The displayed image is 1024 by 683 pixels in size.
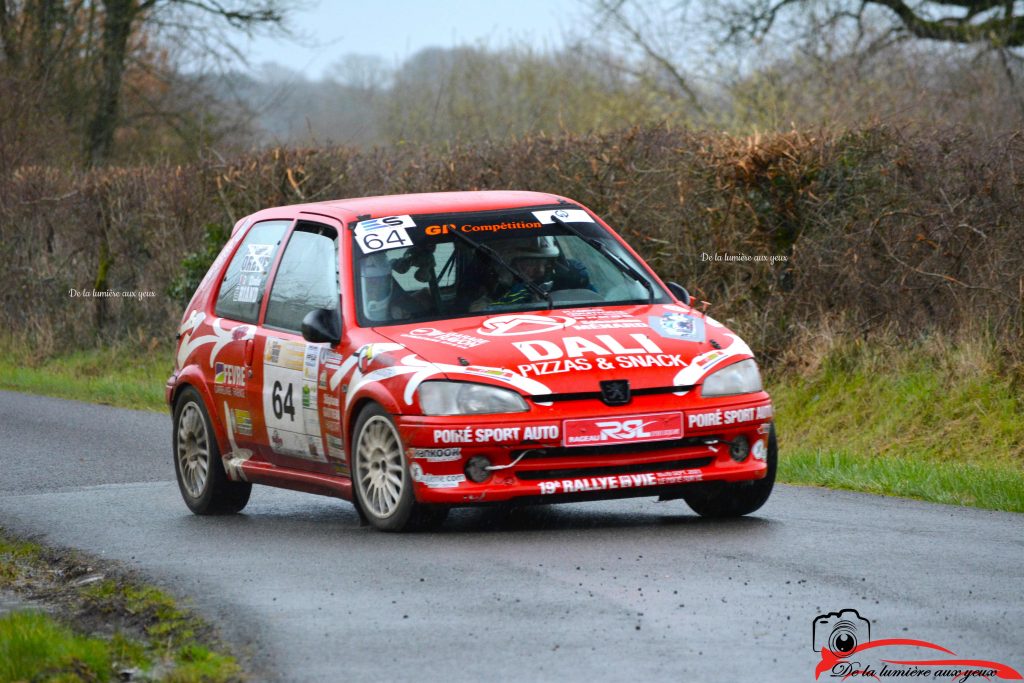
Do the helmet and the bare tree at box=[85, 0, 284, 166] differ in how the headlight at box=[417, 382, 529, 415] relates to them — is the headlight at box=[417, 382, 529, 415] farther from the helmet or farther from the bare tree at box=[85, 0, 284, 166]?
the bare tree at box=[85, 0, 284, 166]

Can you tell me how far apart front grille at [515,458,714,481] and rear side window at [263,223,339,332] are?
5.20ft

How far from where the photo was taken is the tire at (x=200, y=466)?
10.1m

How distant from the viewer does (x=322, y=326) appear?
892cm

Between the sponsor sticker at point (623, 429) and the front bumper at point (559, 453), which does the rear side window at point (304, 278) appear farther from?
the sponsor sticker at point (623, 429)

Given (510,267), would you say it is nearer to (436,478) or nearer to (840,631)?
(436,478)

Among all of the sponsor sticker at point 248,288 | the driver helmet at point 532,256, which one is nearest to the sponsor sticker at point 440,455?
the driver helmet at point 532,256

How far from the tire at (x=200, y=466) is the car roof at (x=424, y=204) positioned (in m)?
1.31

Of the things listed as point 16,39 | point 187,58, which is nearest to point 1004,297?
point 16,39

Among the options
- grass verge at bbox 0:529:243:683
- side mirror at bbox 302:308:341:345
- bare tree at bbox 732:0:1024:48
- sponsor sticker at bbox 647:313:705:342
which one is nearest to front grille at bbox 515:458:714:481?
sponsor sticker at bbox 647:313:705:342

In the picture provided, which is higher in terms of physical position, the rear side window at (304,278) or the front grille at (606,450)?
the rear side window at (304,278)

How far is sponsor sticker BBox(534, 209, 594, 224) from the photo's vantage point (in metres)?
9.77

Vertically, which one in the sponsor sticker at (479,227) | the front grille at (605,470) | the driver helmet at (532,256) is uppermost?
the sponsor sticker at (479,227)

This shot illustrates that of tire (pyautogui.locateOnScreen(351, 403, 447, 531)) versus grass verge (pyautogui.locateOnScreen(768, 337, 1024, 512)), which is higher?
tire (pyautogui.locateOnScreen(351, 403, 447, 531))

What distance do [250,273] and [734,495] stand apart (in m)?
3.13
